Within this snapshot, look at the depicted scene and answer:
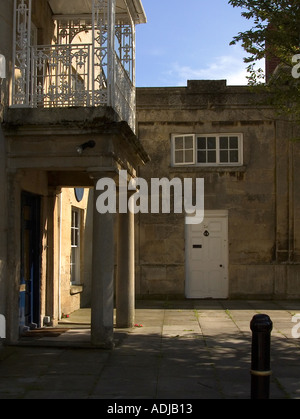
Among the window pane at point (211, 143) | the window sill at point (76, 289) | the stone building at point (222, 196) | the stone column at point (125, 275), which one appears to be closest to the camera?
the stone column at point (125, 275)

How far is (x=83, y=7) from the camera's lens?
11.2 metres

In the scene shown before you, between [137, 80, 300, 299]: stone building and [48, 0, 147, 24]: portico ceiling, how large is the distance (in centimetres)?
541

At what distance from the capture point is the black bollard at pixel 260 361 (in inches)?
206

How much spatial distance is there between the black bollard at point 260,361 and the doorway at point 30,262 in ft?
18.5

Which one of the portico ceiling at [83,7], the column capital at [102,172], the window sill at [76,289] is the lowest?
the window sill at [76,289]

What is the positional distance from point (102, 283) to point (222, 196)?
26.8ft

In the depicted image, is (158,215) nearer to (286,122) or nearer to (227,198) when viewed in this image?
(227,198)

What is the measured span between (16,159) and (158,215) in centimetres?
800

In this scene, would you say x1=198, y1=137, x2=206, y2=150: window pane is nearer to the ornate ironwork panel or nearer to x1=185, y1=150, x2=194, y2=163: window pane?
x1=185, y1=150, x2=194, y2=163: window pane

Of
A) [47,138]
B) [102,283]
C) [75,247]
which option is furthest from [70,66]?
[75,247]

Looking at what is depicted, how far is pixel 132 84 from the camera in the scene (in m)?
11.4

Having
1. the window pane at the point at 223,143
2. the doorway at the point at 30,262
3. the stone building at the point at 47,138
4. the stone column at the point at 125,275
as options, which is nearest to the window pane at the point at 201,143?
the window pane at the point at 223,143

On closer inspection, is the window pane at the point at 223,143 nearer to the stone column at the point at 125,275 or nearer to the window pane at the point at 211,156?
the window pane at the point at 211,156

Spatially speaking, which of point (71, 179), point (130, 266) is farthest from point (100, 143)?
point (130, 266)
